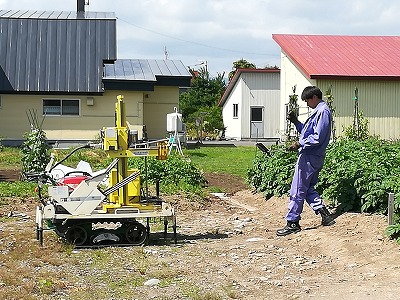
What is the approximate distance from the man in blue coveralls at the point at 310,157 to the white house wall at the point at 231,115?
101 ft

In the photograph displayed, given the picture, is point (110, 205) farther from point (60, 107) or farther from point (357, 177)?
point (60, 107)

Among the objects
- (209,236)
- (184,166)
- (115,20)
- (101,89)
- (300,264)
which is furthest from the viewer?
(115,20)

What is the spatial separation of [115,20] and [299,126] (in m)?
21.9

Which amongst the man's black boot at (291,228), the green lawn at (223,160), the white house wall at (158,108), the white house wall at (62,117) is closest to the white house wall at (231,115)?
the white house wall at (158,108)

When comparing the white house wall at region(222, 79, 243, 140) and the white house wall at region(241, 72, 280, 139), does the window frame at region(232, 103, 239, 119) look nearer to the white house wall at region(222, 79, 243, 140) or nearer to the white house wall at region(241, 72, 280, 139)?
the white house wall at region(222, 79, 243, 140)

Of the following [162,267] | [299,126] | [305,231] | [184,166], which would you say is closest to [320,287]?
[162,267]

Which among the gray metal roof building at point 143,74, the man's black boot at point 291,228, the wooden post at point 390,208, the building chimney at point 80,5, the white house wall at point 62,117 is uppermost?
the building chimney at point 80,5

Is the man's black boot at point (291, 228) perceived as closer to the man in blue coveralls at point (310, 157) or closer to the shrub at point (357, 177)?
the man in blue coveralls at point (310, 157)

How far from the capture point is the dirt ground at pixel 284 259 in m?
6.69

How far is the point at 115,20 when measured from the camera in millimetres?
30594

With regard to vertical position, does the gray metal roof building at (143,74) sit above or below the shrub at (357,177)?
above

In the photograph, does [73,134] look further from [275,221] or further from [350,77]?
[275,221]

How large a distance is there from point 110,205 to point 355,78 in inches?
832

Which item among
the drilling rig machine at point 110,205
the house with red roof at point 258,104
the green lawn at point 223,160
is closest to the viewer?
the drilling rig machine at point 110,205
